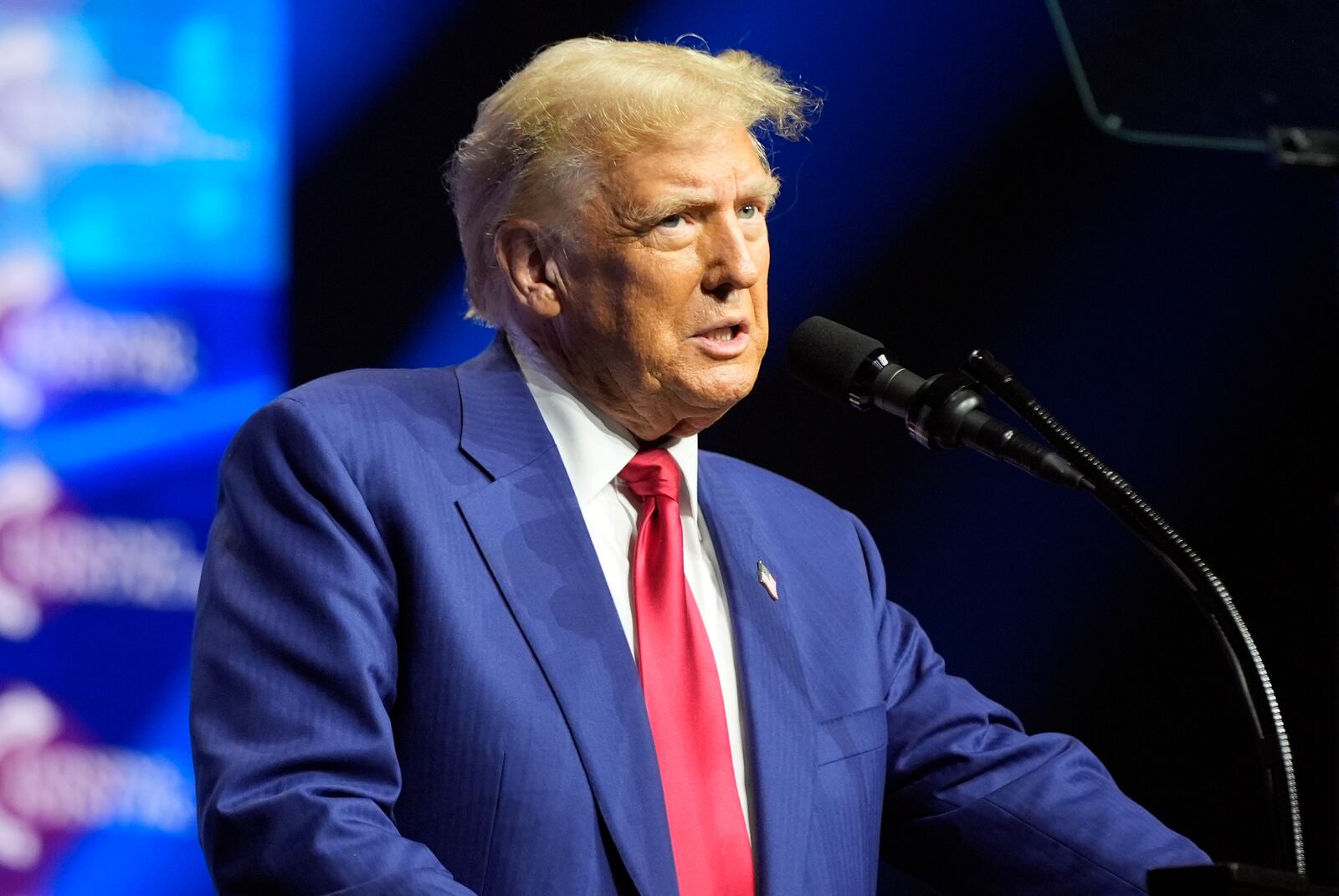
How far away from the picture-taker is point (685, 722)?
173 cm

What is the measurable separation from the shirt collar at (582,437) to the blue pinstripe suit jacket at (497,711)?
0.04 metres

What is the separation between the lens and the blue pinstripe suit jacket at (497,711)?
59.5 inches

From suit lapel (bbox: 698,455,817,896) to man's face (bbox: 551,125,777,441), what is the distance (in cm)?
18

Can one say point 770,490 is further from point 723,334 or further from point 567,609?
point 567,609

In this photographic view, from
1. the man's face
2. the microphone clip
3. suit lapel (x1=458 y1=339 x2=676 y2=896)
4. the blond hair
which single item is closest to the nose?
the man's face

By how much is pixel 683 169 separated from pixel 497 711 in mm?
675

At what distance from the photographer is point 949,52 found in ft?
9.05

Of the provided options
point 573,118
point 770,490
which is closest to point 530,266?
point 573,118

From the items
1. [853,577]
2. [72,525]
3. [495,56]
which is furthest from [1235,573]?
[72,525]

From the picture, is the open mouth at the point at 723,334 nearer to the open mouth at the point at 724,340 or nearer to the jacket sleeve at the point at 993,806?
the open mouth at the point at 724,340

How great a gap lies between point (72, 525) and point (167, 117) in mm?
711

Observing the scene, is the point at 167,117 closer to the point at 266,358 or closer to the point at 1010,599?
the point at 266,358

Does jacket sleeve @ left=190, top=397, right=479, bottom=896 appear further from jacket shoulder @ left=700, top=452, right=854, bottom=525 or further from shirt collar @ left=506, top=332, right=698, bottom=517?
jacket shoulder @ left=700, top=452, right=854, bottom=525

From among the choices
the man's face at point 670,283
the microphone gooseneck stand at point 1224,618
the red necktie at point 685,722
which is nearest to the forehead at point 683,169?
the man's face at point 670,283
